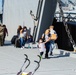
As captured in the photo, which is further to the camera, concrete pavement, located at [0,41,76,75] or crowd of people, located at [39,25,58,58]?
crowd of people, located at [39,25,58,58]

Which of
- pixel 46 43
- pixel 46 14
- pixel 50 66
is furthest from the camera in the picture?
pixel 46 14

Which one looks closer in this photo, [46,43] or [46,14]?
[46,43]

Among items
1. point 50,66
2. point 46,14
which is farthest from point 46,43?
point 46,14

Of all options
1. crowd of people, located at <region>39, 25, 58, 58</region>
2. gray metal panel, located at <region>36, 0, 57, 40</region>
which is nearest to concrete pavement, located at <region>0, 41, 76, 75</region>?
crowd of people, located at <region>39, 25, 58, 58</region>

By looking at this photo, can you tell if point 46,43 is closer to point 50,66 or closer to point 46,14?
point 50,66

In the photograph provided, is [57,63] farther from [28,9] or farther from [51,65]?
[28,9]

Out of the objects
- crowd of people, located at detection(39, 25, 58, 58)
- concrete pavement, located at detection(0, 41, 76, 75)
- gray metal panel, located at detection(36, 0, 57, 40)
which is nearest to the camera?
concrete pavement, located at detection(0, 41, 76, 75)

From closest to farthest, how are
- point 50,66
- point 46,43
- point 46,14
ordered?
point 50,66, point 46,43, point 46,14

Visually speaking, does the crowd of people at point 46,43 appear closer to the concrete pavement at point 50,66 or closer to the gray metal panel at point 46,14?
the concrete pavement at point 50,66

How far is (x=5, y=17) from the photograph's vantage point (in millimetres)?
33125

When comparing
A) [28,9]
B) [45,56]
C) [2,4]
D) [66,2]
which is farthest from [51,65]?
[2,4]

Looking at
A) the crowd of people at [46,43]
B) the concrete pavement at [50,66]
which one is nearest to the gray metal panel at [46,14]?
the concrete pavement at [50,66]

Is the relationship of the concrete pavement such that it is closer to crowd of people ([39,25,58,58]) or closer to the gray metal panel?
crowd of people ([39,25,58,58])

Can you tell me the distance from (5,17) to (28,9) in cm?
470
